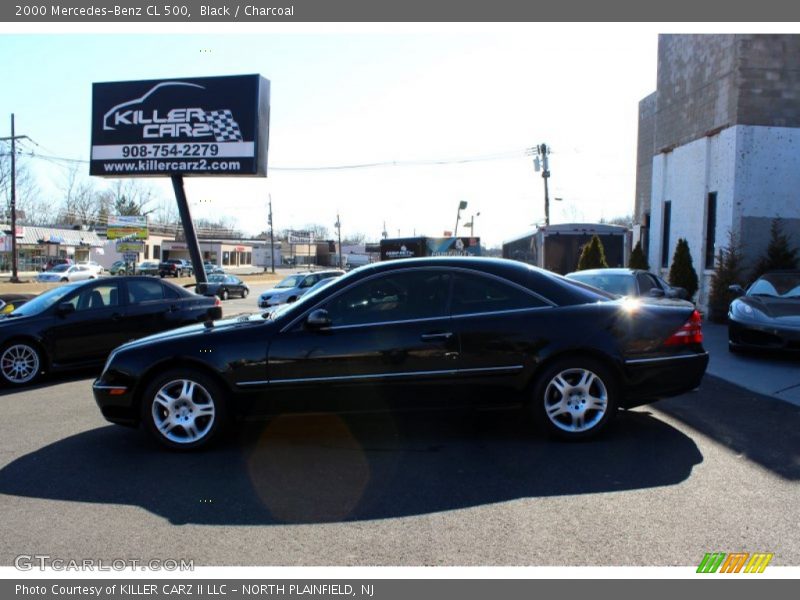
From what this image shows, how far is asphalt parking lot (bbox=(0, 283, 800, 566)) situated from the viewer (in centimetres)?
344

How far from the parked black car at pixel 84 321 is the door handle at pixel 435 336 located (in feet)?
18.8

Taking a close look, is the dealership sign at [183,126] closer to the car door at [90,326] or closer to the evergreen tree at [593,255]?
the car door at [90,326]

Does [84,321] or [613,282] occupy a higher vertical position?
[613,282]

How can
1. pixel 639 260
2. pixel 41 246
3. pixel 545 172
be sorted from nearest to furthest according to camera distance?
pixel 639 260 → pixel 545 172 → pixel 41 246

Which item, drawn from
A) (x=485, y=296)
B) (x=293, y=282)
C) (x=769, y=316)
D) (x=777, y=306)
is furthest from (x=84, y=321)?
(x=293, y=282)

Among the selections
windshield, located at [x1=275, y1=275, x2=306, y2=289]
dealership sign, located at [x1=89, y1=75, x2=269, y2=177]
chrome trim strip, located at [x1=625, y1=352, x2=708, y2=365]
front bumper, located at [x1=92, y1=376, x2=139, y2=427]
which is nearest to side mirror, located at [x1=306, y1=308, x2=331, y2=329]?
front bumper, located at [x1=92, y1=376, x2=139, y2=427]

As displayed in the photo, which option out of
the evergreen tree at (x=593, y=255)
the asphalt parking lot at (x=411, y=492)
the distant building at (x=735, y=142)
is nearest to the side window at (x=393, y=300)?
the asphalt parking lot at (x=411, y=492)

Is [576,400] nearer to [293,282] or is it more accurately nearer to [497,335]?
[497,335]

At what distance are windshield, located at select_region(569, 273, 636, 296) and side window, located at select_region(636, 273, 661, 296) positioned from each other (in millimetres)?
200

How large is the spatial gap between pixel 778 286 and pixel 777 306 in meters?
1.18

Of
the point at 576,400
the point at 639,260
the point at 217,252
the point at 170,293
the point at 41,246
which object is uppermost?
the point at 217,252

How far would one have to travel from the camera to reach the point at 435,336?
503 cm

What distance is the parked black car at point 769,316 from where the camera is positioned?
28.5 feet

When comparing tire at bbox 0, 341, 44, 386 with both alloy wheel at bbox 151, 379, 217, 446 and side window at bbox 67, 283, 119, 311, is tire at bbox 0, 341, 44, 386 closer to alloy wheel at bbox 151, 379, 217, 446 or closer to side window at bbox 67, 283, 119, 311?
side window at bbox 67, 283, 119, 311
